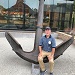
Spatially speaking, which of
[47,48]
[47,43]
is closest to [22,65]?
[47,48]

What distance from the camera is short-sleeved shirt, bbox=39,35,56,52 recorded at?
498cm

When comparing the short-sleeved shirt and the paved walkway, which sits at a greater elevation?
the short-sleeved shirt

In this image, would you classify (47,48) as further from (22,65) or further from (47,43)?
(22,65)

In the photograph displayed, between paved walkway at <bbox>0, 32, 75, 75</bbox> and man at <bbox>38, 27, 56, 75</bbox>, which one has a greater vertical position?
man at <bbox>38, 27, 56, 75</bbox>

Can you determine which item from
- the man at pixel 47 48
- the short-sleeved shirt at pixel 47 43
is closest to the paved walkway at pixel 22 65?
the man at pixel 47 48

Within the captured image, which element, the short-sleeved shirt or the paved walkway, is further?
the paved walkway

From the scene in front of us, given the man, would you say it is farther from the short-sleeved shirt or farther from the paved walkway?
the paved walkway

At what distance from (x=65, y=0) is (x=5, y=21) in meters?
4.74

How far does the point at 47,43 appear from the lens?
4.99 metres

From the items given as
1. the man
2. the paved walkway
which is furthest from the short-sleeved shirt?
the paved walkway

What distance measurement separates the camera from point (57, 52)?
541 cm

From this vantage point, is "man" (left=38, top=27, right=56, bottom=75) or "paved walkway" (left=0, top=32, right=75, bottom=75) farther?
"paved walkway" (left=0, top=32, right=75, bottom=75)

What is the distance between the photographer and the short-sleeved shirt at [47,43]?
4980 millimetres

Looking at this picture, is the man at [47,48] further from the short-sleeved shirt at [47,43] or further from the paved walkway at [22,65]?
the paved walkway at [22,65]
